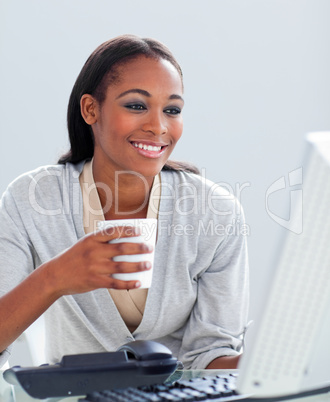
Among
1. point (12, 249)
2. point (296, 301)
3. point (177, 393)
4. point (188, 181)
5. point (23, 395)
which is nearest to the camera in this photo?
point (296, 301)

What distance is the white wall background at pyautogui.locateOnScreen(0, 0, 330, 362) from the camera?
279 centimetres

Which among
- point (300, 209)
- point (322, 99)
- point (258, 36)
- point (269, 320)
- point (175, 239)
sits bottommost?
point (175, 239)

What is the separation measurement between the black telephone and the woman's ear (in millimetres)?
945

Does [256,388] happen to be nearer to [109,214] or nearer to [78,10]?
[109,214]

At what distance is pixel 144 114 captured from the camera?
1658 mm

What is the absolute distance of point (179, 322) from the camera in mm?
1705

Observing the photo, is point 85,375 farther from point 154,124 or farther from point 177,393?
point 154,124

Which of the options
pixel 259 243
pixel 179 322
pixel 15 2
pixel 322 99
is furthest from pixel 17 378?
pixel 322 99

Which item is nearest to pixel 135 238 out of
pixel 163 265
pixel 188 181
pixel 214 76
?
pixel 163 265

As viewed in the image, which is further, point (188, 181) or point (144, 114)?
point (188, 181)

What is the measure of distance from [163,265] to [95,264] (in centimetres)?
Answer: 57

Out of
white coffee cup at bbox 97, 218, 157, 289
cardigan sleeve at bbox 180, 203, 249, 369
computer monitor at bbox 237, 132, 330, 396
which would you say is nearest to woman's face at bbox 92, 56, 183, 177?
cardigan sleeve at bbox 180, 203, 249, 369

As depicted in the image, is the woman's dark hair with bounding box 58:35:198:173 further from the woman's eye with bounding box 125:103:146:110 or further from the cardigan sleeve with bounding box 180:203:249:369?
the cardigan sleeve with bounding box 180:203:249:369

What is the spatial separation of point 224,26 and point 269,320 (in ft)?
8.35
